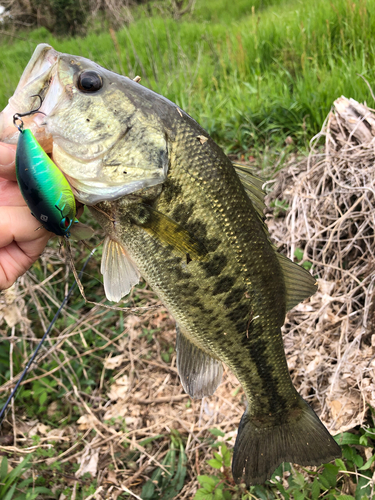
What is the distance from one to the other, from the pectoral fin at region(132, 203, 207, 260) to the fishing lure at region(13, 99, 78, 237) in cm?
26

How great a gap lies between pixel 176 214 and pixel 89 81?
0.59 metres

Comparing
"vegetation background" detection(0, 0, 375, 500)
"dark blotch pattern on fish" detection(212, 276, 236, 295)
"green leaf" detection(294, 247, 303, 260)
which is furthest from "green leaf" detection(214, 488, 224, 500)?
"green leaf" detection(294, 247, 303, 260)

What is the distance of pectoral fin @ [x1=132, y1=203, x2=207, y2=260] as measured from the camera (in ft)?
4.87

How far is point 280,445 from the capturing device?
188 centimetres

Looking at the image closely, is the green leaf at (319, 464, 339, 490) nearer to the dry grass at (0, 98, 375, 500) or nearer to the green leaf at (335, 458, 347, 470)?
the green leaf at (335, 458, 347, 470)

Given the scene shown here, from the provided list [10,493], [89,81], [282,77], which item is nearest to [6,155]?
[89,81]

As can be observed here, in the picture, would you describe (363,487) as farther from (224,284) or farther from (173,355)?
(173,355)

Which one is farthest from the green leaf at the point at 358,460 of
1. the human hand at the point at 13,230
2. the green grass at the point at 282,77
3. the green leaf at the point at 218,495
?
the green grass at the point at 282,77

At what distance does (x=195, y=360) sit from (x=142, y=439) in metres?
1.29

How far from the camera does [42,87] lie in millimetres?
1409

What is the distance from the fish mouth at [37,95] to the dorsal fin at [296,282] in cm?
116

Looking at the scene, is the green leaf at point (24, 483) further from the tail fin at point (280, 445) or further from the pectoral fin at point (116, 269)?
the pectoral fin at point (116, 269)

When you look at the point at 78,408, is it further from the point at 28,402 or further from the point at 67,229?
the point at 67,229

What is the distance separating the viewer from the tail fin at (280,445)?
1.81 meters
